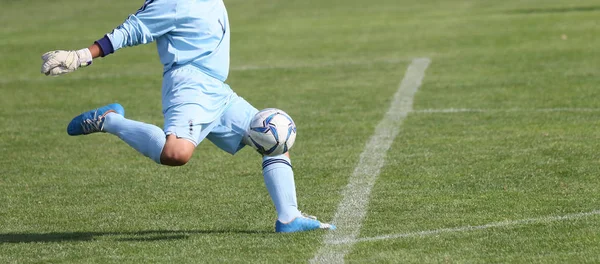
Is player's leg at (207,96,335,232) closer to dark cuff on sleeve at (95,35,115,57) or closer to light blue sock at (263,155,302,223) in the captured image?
light blue sock at (263,155,302,223)

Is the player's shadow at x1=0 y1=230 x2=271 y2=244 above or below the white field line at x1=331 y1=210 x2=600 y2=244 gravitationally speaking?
above

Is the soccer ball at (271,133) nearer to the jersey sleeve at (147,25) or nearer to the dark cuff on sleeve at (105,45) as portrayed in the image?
the jersey sleeve at (147,25)

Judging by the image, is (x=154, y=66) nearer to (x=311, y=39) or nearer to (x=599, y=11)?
(x=311, y=39)

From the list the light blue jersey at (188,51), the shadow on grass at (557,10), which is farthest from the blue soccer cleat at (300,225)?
the shadow on grass at (557,10)

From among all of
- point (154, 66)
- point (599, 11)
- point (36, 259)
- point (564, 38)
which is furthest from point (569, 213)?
point (599, 11)

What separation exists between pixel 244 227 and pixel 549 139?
360cm

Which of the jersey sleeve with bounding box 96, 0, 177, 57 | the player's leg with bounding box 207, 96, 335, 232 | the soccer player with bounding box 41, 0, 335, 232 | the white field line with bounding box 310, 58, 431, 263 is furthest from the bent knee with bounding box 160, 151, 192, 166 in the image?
the white field line with bounding box 310, 58, 431, 263

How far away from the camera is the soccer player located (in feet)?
19.4

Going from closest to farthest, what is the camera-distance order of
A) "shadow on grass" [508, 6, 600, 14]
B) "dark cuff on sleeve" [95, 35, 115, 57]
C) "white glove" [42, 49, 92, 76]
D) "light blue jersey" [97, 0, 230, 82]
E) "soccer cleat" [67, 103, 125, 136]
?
1. "white glove" [42, 49, 92, 76]
2. "dark cuff on sleeve" [95, 35, 115, 57]
3. "light blue jersey" [97, 0, 230, 82]
4. "soccer cleat" [67, 103, 125, 136]
5. "shadow on grass" [508, 6, 600, 14]

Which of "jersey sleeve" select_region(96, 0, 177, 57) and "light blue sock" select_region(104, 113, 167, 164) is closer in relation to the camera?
"jersey sleeve" select_region(96, 0, 177, 57)

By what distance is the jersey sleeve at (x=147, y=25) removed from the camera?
5754 millimetres

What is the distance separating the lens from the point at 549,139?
8.89 meters

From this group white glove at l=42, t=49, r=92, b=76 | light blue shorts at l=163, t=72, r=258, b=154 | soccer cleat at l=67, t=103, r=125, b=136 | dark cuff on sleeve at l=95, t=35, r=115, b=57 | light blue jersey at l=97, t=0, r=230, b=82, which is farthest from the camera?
soccer cleat at l=67, t=103, r=125, b=136

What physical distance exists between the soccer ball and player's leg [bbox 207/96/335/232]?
0.08m
